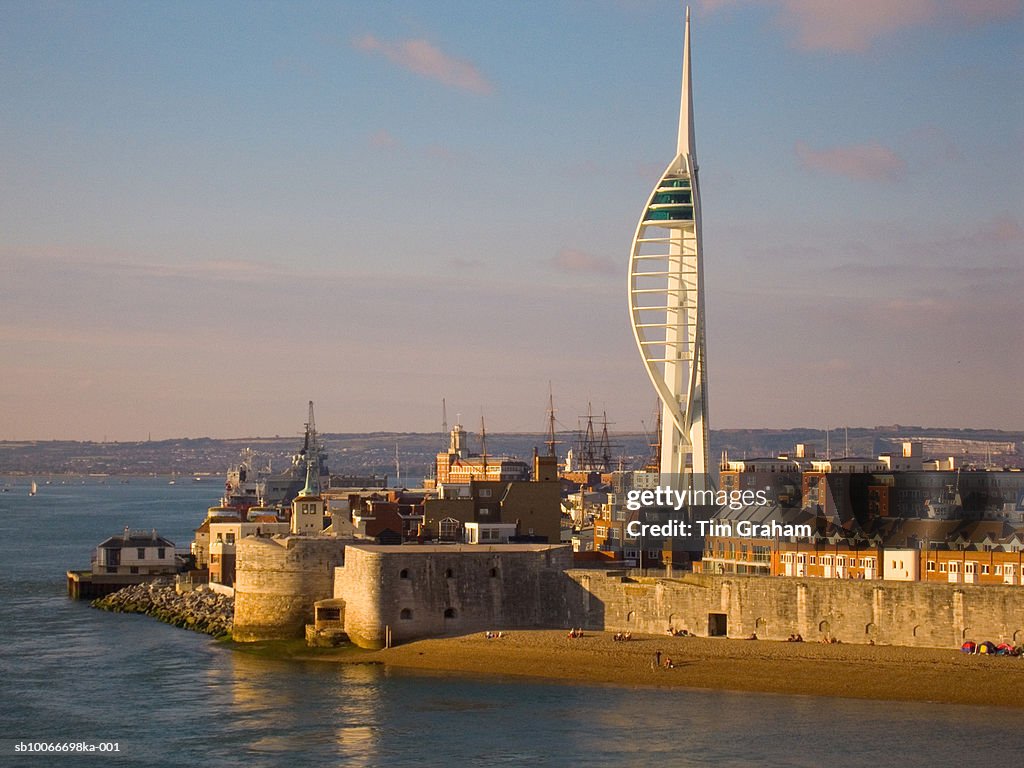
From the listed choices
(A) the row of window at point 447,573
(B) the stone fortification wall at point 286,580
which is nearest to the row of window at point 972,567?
(A) the row of window at point 447,573

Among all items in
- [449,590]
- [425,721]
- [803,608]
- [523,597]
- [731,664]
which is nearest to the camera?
[425,721]

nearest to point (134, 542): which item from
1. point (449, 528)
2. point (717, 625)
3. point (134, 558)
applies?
point (134, 558)

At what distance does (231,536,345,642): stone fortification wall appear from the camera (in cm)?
5969

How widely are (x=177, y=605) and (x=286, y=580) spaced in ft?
55.5

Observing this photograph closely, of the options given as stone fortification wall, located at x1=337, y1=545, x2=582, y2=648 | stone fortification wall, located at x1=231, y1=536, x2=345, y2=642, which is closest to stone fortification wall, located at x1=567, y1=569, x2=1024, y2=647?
stone fortification wall, located at x1=337, y1=545, x2=582, y2=648

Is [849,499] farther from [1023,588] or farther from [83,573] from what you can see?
[83,573]

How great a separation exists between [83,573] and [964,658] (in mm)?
51801

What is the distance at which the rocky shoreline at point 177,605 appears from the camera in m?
68.2

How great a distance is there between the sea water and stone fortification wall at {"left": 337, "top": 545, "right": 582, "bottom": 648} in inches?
107

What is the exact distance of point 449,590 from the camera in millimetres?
57406

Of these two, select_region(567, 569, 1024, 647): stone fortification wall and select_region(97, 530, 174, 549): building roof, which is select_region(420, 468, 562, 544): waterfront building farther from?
select_region(97, 530, 174, 549): building roof

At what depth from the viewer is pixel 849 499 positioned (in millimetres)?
78062

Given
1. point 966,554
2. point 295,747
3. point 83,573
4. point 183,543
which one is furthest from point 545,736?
point 183,543

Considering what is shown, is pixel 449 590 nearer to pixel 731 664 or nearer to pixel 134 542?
pixel 731 664
